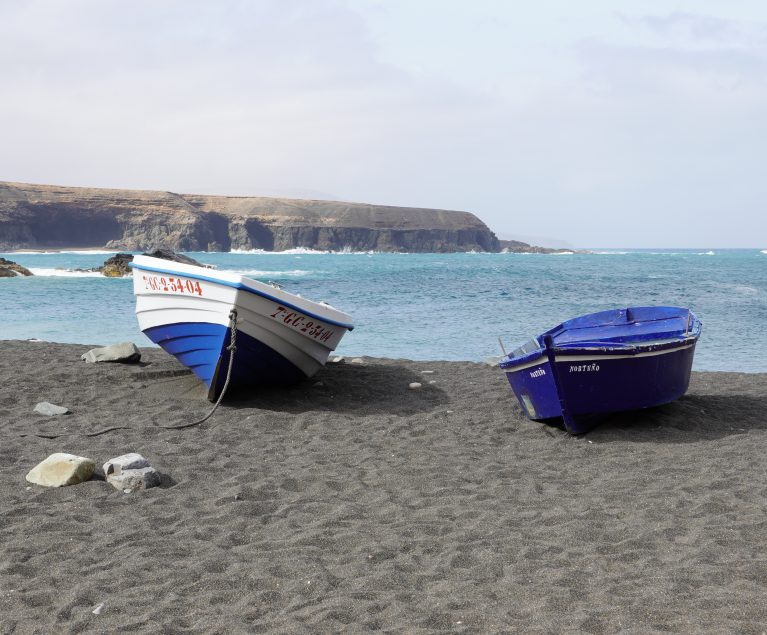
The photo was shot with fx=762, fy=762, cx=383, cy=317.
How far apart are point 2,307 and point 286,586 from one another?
2600 centimetres

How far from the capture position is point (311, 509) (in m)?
5.90

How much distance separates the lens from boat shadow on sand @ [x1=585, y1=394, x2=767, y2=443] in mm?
8461

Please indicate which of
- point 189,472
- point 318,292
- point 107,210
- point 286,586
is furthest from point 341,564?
point 107,210

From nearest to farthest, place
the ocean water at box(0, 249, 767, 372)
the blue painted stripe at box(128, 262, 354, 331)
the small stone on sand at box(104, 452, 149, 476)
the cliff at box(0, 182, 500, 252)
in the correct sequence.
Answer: the small stone on sand at box(104, 452, 149, 476) → the blue painted stripe at box(128, 262, 354, 331) → the ocean water at box(0, 249, 767, 372) → the cliff at box(0, 182, 500, 252)

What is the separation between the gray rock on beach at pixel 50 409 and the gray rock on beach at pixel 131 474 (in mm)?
3102

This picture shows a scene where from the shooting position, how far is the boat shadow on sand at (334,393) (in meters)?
9.93

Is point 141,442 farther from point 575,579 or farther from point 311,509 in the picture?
point 575,579

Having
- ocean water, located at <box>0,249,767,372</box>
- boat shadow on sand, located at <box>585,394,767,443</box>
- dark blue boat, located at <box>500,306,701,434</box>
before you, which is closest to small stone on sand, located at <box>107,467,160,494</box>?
dark blue boat, located at <box>500,306,701,434</box>

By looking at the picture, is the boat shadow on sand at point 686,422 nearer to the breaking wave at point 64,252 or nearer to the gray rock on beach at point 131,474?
the gray rock on beach at point 131,474

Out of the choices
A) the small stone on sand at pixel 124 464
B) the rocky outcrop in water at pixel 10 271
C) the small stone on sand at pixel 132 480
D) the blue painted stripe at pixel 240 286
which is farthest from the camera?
the rocky outcrop in water at pixel 10 271

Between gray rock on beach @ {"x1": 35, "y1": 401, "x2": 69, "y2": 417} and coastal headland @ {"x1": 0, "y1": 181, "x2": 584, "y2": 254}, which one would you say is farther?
coastal headland @ {"x1": 0, "y1": 181, "x2": 584, "y2": 254}

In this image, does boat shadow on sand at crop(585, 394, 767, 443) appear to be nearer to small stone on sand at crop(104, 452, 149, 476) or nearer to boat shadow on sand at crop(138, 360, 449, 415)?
boat shadow on sand at crop(138, 360, 449, 415)

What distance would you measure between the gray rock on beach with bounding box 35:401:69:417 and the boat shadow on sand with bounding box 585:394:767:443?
6256 mm

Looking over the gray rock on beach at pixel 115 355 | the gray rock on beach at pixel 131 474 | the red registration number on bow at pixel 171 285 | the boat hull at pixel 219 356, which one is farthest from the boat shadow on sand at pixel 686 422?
the gray rock on beach at pixel 115 355
